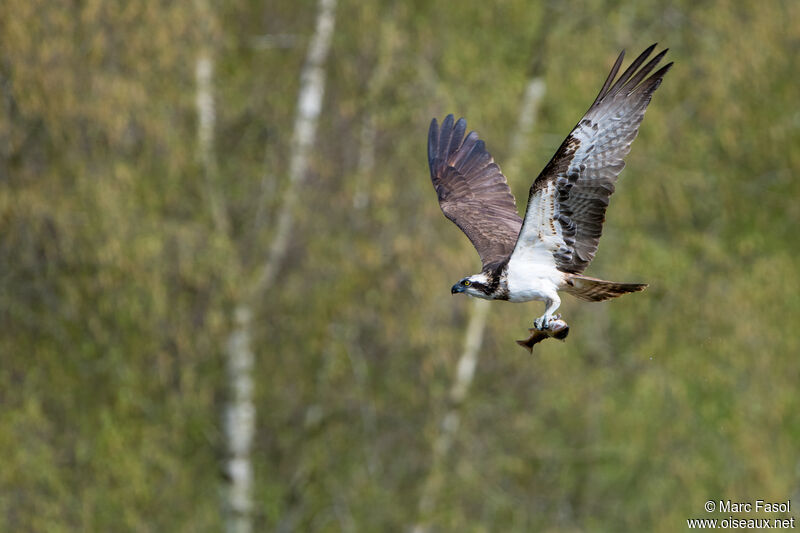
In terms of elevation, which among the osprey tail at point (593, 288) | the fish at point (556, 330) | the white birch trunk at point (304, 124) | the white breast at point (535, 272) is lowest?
the fish at point (556, 330)

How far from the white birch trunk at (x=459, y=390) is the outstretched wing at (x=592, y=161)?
158 inches

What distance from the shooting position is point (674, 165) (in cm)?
1128

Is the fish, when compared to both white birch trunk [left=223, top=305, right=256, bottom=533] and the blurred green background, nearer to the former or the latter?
the blurred green background

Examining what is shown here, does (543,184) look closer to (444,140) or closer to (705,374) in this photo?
(444,140)

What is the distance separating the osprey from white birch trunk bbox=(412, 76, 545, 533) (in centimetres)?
290

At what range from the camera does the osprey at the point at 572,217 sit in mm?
6293

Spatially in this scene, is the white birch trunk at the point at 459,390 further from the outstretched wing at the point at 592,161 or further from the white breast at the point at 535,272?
the outstretched wing at the point at 592,161

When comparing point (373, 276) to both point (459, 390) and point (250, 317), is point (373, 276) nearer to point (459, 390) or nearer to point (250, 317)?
point (250, 317)

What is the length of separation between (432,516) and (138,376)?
8.41ft

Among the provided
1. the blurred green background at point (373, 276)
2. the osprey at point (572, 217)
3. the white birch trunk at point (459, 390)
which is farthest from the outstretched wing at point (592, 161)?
the white birch trunk at point (459, 390)

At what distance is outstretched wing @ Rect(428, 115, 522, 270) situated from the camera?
8070 millimetres

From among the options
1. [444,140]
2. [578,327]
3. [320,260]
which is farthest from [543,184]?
[578,327]

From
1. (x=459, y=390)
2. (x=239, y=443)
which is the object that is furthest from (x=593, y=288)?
(x=239, y=443)

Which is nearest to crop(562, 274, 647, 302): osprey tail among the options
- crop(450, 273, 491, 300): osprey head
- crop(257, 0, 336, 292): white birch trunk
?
crop(450, 273, 491, 300): osprey head
